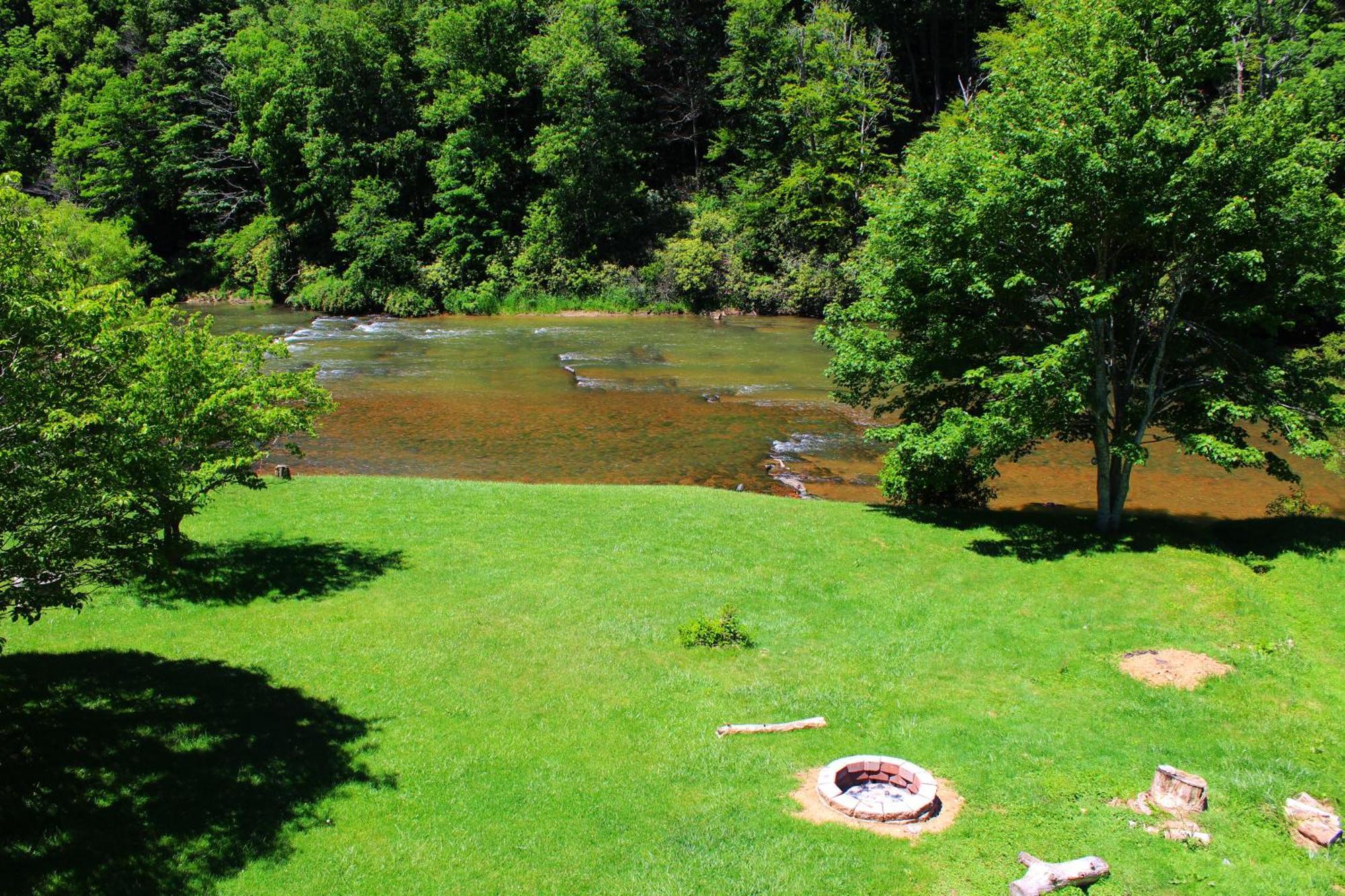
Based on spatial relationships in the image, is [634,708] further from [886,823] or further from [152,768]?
[152,768]

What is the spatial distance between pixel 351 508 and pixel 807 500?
453 inches

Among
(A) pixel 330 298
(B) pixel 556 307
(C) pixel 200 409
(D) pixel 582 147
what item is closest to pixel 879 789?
(C) pixel 200 409

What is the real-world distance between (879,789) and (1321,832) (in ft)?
15.0

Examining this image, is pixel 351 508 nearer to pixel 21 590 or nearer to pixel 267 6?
pixel 21 590

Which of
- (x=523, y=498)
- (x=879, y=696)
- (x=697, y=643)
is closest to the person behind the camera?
(x=879, y=696)

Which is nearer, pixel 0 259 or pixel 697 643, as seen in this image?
pixel 0 259

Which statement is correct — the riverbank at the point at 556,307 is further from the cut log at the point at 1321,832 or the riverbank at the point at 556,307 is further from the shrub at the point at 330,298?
the cut log at the point at 1321,832

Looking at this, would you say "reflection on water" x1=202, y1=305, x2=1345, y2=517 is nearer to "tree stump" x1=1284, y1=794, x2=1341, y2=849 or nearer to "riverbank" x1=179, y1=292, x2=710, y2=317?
"riverbank" x1=179, y1=292, x2=710, y2=317

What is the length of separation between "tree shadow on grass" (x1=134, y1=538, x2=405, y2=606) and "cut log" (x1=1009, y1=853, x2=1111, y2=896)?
12.2 metres

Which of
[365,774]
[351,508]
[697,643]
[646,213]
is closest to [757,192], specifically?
[646,213]

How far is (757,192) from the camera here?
59438 millimetres

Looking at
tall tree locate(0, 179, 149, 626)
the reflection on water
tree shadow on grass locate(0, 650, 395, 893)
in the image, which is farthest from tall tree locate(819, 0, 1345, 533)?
tall tree locate(0, 179, 149, 626)

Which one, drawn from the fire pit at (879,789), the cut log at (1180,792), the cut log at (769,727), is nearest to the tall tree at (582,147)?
the cut log at (769,727)

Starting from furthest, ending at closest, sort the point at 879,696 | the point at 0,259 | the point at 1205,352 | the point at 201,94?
the point at 201,94, the point at 1205,352, the point at 879,696, the point at 0,259
